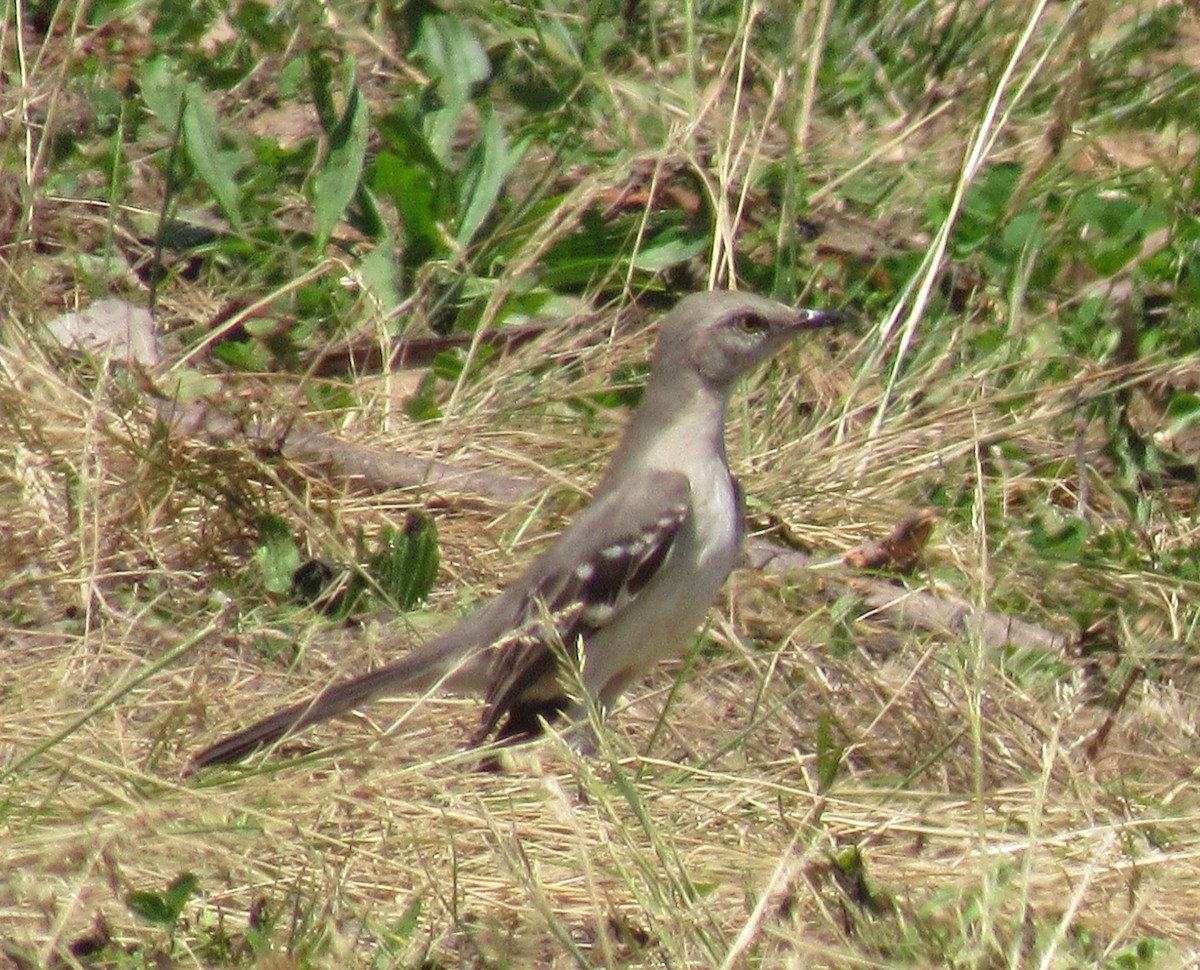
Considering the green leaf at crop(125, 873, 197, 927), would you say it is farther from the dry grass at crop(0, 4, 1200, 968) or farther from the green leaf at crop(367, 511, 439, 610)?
the green leaf at crop(367, 511, 439, 610)

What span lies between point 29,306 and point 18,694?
1.71 metres

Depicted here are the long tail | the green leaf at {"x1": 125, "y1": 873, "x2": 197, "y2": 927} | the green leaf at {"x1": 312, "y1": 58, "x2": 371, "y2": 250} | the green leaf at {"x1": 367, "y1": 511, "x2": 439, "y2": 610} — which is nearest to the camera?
the green leaf at {"x1": 125, "y1": 873, "x2": 197, "y2": 927}

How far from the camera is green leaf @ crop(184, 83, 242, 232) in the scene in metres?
7.00

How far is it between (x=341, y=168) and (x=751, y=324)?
202 cm

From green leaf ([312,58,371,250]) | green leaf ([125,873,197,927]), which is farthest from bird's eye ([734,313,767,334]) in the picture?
green leaf ([125,873,197,927])

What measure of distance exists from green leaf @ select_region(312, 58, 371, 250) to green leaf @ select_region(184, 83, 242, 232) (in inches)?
11.6

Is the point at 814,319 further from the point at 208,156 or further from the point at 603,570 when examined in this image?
the point at 208,156

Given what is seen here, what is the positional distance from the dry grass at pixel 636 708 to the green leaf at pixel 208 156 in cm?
38

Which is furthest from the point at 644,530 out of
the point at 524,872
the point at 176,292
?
the point at 176,292

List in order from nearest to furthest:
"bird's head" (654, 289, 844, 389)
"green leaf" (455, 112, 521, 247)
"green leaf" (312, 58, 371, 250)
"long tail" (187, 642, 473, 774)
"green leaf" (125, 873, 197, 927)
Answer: "green leaf" (125, 873, 197, 927), "long tail" (187, 642, 473, 774), "bird's head" (654, 289, 844, 389), "green leaf" (312, 58, 371, 250), "green leaf" (455, 112, 521, 247)

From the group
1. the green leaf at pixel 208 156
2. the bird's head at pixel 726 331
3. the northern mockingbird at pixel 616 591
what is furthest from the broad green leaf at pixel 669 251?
the northern mockingbird at pixel 616 591

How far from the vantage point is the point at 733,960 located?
10.2 feet

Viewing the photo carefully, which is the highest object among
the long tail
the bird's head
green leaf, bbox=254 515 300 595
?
the bird's head

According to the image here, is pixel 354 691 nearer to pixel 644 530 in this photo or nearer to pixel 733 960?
pixel 644 530
